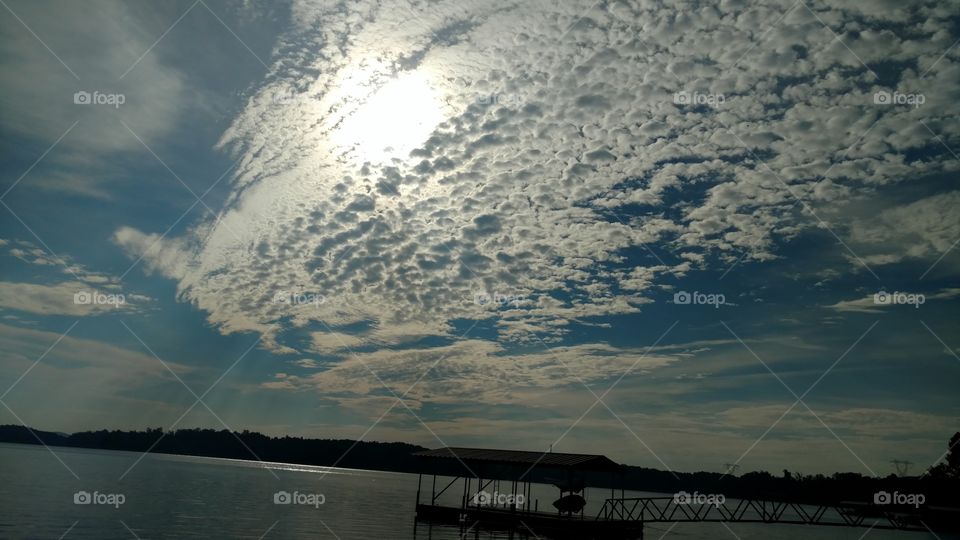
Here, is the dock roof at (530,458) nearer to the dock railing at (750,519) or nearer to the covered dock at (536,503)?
the covered dock at (536,503)

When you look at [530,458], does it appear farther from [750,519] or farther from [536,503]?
[750,519]

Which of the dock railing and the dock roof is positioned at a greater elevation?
the dock roof

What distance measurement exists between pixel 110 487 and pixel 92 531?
43954mm

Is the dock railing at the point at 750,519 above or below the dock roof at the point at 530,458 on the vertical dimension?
below

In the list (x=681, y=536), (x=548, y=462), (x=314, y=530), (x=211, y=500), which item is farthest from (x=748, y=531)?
(x=211, y=500)

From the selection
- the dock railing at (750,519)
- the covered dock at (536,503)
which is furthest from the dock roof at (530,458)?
the dock railing at (750,519)

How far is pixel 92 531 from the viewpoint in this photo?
1478 inches

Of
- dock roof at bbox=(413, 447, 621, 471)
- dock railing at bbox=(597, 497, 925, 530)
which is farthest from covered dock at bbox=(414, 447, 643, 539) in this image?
dock railing at bbox=(597, 497, 925, 530)

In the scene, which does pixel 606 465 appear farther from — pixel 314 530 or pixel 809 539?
pixel 809 539

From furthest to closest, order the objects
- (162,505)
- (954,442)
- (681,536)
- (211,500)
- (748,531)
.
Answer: (954,442) → (748,531) → (211,500) → (681,536) → (162,505)

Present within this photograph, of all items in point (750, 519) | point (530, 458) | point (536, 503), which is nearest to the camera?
point (530, 458)

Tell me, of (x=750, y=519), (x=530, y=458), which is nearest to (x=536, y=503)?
(x=530, y=458)

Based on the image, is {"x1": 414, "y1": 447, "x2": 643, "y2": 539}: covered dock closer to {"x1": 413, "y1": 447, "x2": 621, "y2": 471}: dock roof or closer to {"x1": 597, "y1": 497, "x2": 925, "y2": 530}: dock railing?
{"x1": 413, "y1": 447, "x2": 621, "y2": 471}: dock roof

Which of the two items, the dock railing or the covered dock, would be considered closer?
the covered dock
